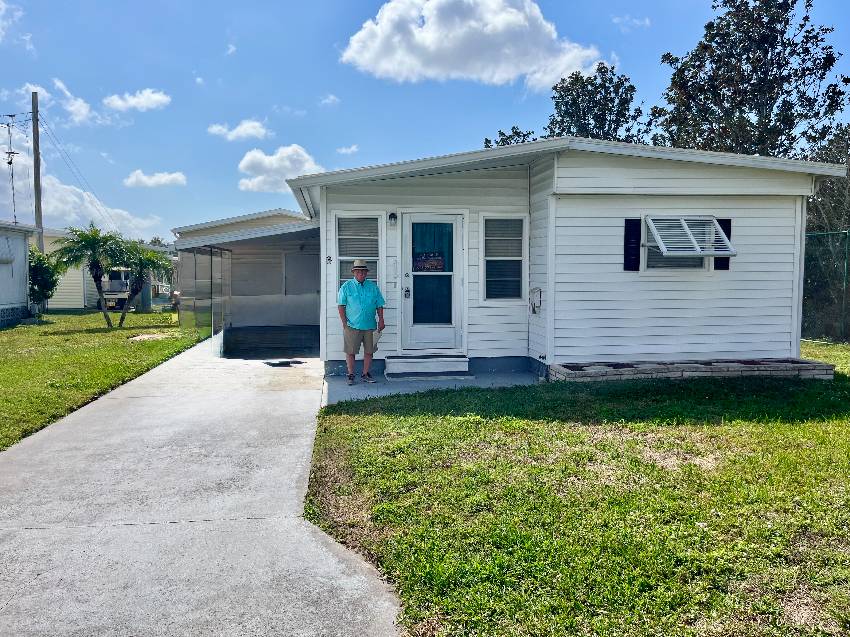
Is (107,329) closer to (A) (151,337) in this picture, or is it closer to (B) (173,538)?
(A) (151,337)

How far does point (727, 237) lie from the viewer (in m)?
8.23

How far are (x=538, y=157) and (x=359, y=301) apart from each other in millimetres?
2863

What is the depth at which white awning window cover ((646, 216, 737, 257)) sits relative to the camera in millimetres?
7852

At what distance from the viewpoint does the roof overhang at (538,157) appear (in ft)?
24.7

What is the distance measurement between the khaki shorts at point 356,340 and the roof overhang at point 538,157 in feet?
6.13

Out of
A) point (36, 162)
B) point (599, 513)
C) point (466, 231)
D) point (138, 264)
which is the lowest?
point (599, 513)

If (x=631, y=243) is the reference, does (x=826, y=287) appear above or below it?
below

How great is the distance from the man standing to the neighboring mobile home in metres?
0.40

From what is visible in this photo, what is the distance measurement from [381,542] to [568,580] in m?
1.00

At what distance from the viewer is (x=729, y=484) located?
4.06 metres

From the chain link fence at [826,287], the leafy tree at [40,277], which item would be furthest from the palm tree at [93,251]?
the chain link fence at [826,287]

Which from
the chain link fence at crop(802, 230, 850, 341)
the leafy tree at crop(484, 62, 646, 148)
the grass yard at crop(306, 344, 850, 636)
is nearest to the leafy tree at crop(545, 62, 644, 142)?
the leafy tree at crop(484, 62, 646, 148)

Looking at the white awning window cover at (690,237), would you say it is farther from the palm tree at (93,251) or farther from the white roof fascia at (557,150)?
the palm tree at (93,251)

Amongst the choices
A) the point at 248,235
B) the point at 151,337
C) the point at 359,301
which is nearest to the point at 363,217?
the point at 359,301
